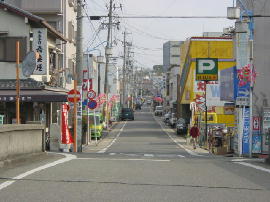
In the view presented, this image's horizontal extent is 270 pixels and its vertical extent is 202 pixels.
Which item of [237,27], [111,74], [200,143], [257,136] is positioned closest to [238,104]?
[257,136]

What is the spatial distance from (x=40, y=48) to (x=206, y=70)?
39.1 feet

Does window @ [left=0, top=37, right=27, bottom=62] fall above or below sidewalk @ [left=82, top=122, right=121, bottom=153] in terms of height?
above

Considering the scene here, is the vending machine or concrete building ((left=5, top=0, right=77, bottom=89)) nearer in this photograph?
the vending machine

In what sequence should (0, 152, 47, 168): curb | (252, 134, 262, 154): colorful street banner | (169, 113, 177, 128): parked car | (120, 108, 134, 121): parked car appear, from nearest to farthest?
(0, 152, 47, 168): curb < (252, 134, 262, 154): colorful street banner < (169, 113, 177, 128): parked car < (120, 108, 134, 121): parked car

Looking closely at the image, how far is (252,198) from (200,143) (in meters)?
32.0

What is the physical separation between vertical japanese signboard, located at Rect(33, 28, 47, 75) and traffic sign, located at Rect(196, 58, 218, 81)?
11004 millimetres

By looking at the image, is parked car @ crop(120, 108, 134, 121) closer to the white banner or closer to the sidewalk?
the sidewalk

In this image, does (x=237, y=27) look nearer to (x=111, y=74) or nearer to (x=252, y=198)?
(x=252, y=198)

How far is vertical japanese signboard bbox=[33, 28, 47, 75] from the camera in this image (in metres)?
29.4

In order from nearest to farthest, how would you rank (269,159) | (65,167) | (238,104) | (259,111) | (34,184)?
(34,184)
(65,167)
(269,159)
(238,104)
(259,111)

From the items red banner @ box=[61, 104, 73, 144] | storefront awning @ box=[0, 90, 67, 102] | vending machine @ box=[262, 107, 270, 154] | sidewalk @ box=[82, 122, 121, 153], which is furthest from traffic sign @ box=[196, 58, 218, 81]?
red banner @ box=[61, 104, 73, 144]

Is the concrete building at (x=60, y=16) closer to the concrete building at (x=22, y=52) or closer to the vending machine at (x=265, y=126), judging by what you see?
the concrete building at (x=22, y=52)

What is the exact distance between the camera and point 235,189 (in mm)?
9820

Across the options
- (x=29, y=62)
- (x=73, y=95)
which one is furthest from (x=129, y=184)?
(x=73, y=95)
